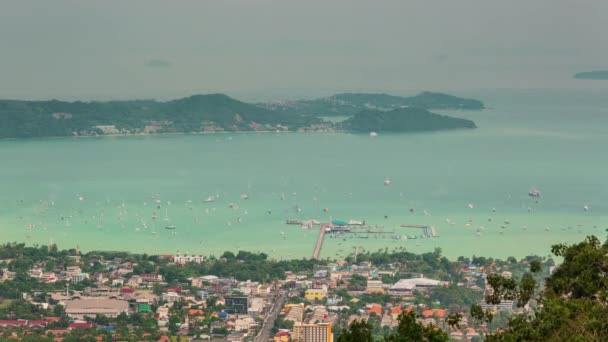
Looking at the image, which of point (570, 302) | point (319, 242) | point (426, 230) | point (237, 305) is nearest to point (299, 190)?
point (426, 230)

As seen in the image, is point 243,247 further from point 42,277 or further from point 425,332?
point 425,332

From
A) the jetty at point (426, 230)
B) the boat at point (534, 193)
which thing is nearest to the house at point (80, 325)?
the jetty at point (426, 230)

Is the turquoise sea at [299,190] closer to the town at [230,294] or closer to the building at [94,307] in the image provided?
the town at [230,294]

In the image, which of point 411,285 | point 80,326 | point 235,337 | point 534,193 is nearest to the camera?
point 235,337

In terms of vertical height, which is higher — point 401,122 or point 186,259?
point 401,122

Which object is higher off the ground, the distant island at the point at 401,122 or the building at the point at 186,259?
the distant island at the point at 401,122

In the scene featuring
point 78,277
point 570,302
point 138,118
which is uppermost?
point 138,118

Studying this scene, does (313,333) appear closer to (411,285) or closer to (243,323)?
(243,323)

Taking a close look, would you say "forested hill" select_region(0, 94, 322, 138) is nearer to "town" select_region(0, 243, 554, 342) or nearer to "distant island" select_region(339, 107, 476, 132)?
"distant island" select_region(339, 107, 476, 132)

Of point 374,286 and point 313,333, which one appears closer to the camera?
point 313,333
